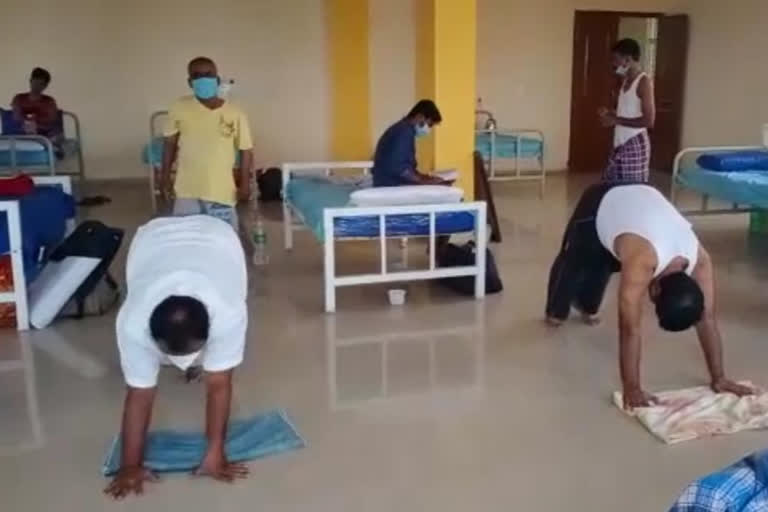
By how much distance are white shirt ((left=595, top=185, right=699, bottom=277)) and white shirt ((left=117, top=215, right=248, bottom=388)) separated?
1523mm

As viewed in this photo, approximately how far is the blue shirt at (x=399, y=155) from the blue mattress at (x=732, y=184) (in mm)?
2243

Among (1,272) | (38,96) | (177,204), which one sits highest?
(38,96)

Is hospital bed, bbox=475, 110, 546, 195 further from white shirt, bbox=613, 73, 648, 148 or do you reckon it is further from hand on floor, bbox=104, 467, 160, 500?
hand on floor, bbox=104, 467, 160, 500

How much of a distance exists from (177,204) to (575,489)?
2553 millimetres

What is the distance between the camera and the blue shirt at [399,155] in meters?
5.44

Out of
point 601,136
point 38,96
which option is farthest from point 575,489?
point 601,136

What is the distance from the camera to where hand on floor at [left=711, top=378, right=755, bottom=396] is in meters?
3.44

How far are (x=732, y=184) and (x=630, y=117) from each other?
88cm

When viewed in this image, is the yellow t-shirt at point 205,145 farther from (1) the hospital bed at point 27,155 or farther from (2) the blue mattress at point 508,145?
(2) the blue mattress at point 508,145

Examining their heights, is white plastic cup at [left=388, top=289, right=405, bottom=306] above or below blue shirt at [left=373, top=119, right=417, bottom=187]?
below

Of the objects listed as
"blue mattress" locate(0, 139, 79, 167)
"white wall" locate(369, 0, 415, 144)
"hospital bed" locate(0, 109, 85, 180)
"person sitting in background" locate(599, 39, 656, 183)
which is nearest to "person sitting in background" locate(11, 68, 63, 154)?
"hospital bed" locate(0, 109, 85, 180)

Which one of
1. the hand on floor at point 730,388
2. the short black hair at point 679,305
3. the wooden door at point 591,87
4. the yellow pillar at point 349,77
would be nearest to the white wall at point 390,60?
the yellow pillar at point 349,77

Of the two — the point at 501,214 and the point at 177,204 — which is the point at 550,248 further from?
the point at 177,204

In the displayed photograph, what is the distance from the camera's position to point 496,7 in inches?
394
